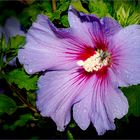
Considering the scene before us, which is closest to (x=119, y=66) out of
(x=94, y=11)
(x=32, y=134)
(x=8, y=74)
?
(x=94, y=11)

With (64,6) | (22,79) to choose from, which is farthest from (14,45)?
(64,6)

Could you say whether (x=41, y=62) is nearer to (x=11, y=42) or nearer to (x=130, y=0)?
(x=11, y=42)

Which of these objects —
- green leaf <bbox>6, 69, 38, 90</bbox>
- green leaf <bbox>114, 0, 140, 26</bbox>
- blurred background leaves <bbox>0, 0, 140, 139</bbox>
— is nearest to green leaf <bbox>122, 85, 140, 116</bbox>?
blurred background leaves <bbox>0, 0, 140, 139</bbox>

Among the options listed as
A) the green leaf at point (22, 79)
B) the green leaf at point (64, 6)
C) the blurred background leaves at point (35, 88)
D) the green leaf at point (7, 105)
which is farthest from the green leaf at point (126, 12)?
the green leaf at point (7, 105)

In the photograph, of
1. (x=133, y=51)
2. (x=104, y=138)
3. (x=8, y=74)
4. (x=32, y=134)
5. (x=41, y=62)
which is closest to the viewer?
(x=133, y=51)

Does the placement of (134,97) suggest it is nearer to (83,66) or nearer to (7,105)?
(83,66)

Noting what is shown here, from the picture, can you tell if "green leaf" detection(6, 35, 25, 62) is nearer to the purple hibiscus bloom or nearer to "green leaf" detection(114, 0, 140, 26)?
the purple hibiscus bloom

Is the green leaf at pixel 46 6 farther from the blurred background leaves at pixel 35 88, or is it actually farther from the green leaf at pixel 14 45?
the green leaf at pixel 14 45
